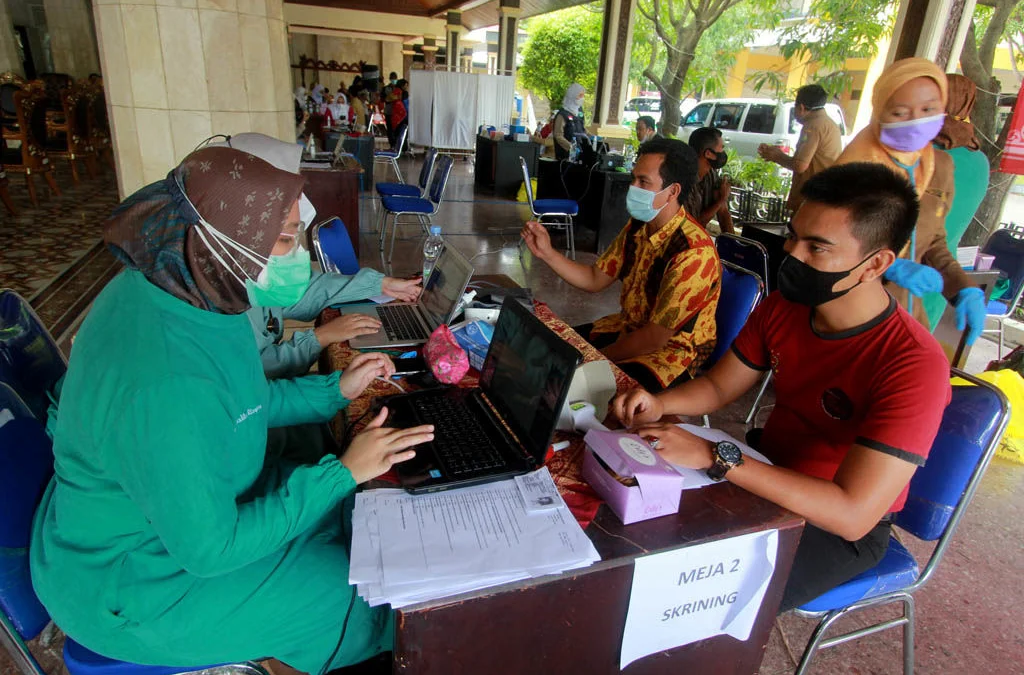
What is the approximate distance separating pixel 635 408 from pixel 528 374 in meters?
0.31

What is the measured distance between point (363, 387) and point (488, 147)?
826cm

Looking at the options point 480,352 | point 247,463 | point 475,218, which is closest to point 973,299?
point 480,352

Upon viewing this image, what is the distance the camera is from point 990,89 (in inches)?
183

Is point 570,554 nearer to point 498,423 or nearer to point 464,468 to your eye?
point 464,468

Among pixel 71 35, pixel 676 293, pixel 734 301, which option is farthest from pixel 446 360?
pixel 71 35

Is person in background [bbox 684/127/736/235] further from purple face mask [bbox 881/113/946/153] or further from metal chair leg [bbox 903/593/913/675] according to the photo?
metal chair leg [bbox 903/593/913/675]

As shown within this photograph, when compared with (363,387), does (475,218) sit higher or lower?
lower

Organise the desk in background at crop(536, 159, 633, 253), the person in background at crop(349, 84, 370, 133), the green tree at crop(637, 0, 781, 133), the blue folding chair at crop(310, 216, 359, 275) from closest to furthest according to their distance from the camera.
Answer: the blue folding chair at crop(310, 216, 359, 275) < the desk in background at crop(536, 159, 633, 253) < the green tree at crop(637, 0, 781, 133) < the person in background at crop(349, 84, 370, 133)

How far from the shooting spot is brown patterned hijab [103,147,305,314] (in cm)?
94

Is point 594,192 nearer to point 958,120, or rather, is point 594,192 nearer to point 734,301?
point 958,120

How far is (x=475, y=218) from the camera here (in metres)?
7.41

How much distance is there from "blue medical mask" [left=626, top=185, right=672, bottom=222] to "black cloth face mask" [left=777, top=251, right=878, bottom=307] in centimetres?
91

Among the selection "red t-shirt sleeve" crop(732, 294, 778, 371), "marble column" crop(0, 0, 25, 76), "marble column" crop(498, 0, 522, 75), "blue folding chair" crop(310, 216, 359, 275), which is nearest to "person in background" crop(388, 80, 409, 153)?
"marble column" crop(498, 0, 522, 75)

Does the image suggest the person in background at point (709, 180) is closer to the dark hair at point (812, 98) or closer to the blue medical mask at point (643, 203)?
the dark hair at point (812, 98)
